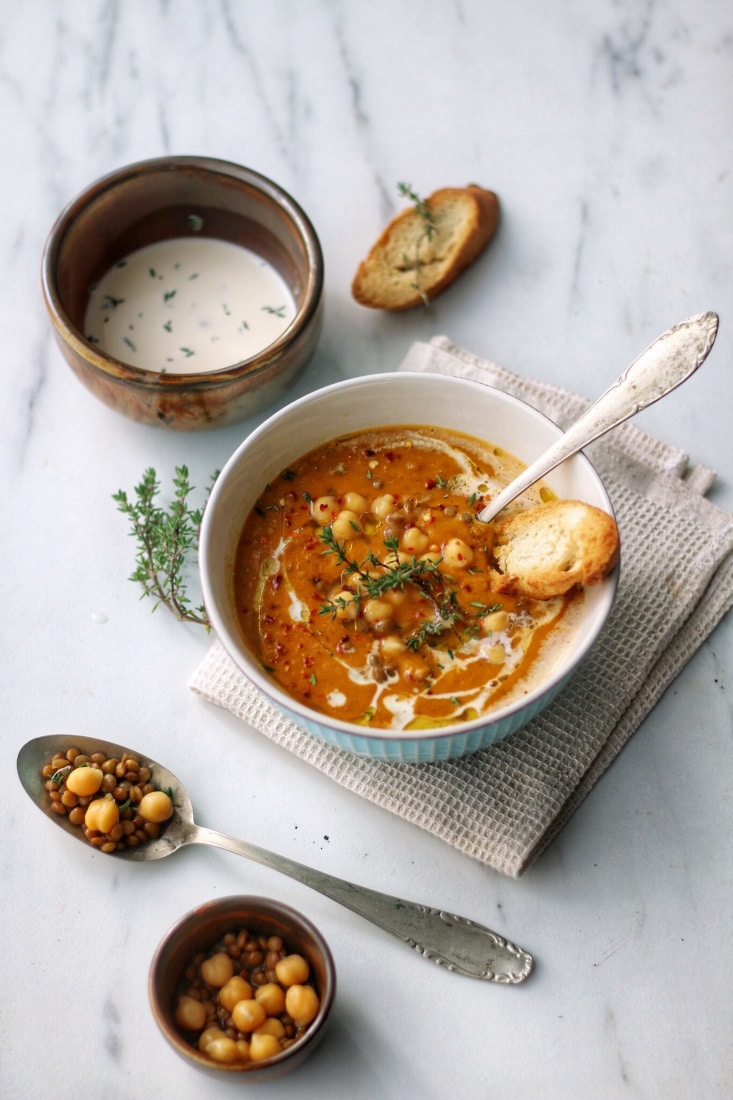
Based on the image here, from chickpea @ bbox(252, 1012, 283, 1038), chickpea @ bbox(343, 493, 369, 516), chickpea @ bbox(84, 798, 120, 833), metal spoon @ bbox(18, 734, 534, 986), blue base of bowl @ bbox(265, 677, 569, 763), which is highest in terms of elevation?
chickpea @ bbox(343, 493, 369, 516)

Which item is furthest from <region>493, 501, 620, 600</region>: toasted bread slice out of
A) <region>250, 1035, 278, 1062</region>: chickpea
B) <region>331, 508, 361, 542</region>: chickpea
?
<region>250, 1035, 278, 1062</region>: chickpea

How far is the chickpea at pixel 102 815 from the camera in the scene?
2821 mm

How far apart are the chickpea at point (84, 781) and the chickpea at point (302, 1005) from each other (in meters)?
0.72

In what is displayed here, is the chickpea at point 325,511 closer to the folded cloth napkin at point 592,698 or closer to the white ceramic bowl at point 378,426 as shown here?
→ the white ceramic bowl at point 378,426

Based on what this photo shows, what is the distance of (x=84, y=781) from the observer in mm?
2854

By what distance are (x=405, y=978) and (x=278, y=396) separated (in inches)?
63.0

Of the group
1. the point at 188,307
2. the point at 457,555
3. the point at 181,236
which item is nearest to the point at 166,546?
the point at 188,307

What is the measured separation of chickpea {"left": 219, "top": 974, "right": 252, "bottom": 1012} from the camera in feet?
8.61

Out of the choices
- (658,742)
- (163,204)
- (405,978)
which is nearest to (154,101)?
(163,204)

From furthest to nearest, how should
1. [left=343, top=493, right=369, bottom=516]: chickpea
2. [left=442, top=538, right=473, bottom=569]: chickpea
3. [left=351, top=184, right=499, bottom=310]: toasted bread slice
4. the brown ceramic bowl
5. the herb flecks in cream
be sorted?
[left=351, top=184, right=499, bottom=310]: toasted bread slice → the herb flecks in cream → the brown ceramic bowl → [left=343, top=493, right=369, bottom=516]: chickpea → [left=442, top=538, right=473, bottom=569]: chickpea

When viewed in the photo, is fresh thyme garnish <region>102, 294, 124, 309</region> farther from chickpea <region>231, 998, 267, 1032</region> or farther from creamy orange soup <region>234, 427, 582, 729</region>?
chickpea <region>231, 998, 267, 1032</region>

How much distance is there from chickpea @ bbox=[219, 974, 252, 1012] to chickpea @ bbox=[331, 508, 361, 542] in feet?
3.53

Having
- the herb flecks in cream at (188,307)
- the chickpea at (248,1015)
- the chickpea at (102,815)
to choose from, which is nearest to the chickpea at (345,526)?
the herb flecks in cream at (188,307)

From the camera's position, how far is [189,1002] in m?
2.62
